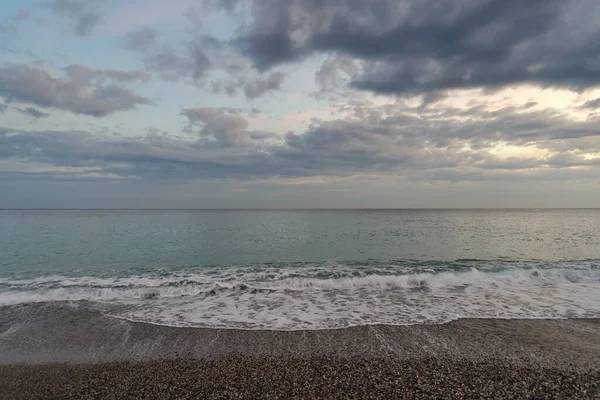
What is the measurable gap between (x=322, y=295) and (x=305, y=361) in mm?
7546

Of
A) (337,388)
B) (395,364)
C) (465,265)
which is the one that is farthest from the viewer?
(465,265)

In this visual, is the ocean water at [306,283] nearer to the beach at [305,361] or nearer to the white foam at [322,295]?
the white foam at [322,295]

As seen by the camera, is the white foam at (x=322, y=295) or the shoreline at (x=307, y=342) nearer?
the shoreline at (x=307, y=342)

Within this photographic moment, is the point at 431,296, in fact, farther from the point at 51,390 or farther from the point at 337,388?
the point at 51,390

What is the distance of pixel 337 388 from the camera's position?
6.66 meters

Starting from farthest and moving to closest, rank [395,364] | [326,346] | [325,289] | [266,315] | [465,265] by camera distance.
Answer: [465,265] < [325,289] < [266,315] < [326,346] < [395,364]

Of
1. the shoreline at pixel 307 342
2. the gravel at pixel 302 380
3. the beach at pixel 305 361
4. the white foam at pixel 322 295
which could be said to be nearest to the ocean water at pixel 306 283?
the white foam at pixel 322 295

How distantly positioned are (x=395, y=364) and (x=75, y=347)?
945cm

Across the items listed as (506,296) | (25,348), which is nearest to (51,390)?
(25,348)

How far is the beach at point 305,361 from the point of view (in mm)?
6723

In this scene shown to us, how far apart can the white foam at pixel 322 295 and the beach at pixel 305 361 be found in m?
1.13

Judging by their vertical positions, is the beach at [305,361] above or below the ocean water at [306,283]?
above

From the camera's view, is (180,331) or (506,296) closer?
(180,331)

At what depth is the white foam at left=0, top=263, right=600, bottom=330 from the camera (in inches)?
476
